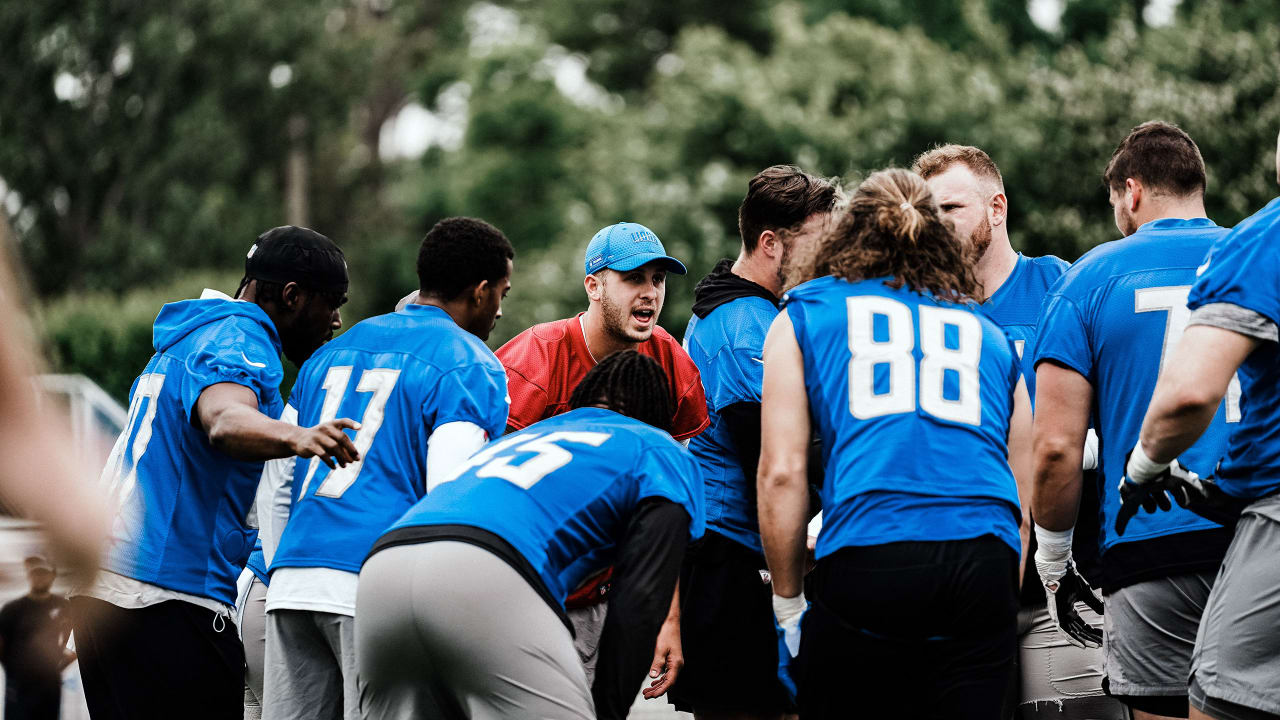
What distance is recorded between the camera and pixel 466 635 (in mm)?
3578

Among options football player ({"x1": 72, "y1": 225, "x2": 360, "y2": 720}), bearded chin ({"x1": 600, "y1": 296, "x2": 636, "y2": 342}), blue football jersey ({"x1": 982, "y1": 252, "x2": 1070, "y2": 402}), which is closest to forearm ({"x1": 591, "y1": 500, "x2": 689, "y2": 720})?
football player ({"x1": 72, "y1": 225, "x2": 360, "y2": 720})

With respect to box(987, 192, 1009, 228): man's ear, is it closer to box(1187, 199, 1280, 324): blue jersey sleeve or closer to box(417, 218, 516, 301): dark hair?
box(1187, 199, 1280, 324): blue jersey sleeve

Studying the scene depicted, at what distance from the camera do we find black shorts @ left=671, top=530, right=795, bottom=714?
5.04 metres

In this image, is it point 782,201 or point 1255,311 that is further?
point 782,201

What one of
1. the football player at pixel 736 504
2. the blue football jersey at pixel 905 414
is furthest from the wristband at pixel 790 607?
the football player at pixel 736 504

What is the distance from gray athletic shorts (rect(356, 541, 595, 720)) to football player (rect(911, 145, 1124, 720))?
93.0 inches

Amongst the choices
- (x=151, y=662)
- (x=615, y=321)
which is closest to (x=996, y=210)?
(x=615, y=321)

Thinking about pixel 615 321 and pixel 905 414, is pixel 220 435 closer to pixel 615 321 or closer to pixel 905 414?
pixel 615 321

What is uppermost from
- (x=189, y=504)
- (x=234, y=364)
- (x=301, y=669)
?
(x=234, y=364)

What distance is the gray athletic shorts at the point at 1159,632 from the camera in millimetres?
4199

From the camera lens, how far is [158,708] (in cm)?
453

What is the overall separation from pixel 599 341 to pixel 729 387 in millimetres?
905

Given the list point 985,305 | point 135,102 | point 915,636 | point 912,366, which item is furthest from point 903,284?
point 135,102

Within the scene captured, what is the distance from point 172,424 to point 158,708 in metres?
0.99
